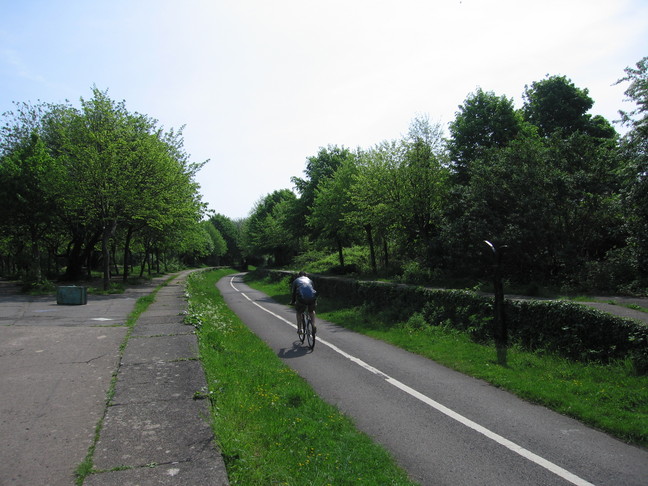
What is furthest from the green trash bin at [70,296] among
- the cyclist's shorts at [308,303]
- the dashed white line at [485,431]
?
the dashed white line at [485,431]

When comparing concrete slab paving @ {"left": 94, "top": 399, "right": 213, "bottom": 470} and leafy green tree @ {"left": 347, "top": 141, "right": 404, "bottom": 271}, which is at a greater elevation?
leafy green tree @ {"left": 347, "top": 141, "right": 404, "bottom": 271}

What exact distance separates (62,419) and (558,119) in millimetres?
37809

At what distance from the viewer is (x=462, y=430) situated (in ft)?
17.6

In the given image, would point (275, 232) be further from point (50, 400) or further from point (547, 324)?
point (50, 400)

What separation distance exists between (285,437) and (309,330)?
6075mm

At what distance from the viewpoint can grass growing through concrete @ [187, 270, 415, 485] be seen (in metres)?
3.90

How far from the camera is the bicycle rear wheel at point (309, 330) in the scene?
35.2 ft

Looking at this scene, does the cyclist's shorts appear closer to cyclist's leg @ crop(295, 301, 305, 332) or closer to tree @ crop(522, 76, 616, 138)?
cyclist's leg @ crop(295, 301, 305, 332)

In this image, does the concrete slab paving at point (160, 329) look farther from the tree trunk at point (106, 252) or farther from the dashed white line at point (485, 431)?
the tree trunk at point (106, 252)

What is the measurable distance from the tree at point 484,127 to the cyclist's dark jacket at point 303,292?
18.4 meters

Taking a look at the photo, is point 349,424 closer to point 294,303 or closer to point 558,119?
point 294,303

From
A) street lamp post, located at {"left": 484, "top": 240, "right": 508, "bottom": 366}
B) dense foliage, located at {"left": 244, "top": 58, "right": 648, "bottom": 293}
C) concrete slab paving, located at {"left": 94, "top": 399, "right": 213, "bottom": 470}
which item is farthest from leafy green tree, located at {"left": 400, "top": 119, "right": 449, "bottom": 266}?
concrete slab paving, located at {"left": 94, "top": 399, "right": 213, "bottom": 470}

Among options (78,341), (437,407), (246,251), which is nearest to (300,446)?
(437,407)

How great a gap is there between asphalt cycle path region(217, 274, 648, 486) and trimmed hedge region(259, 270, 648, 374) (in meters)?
2.17
